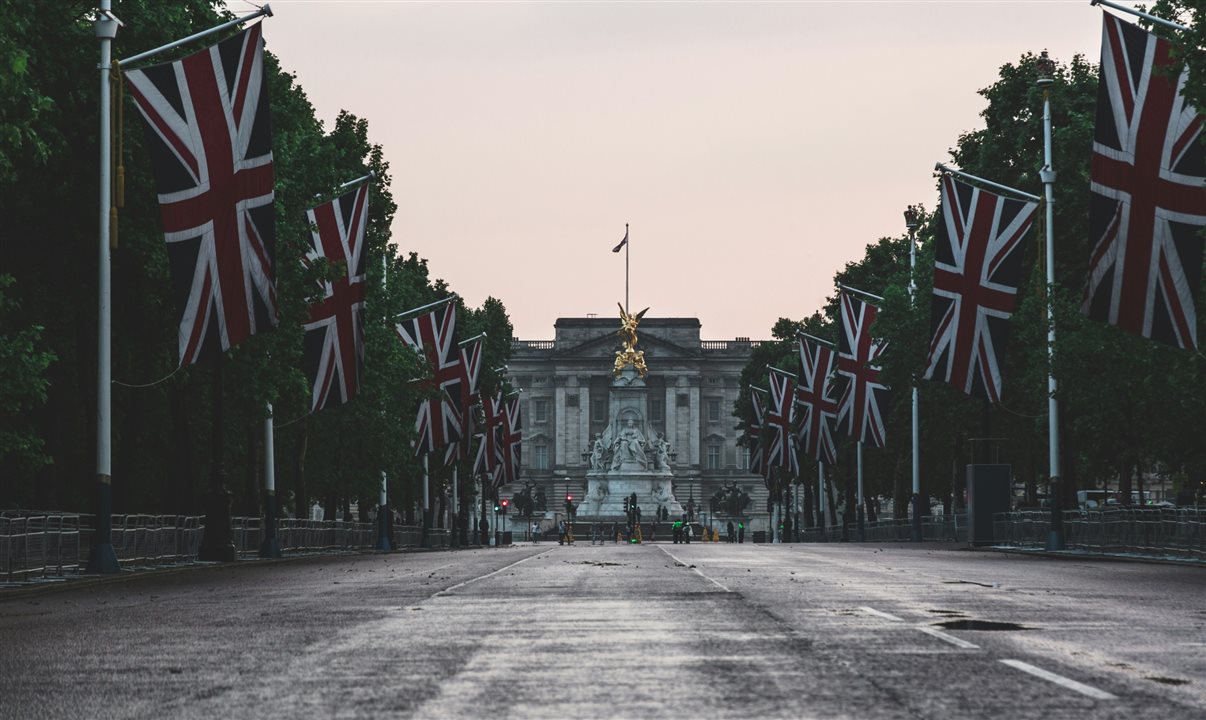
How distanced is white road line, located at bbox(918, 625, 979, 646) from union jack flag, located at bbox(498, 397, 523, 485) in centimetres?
7299

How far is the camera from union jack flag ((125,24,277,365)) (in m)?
30.7

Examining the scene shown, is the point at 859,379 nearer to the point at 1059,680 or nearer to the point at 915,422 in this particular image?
the point at 915,422

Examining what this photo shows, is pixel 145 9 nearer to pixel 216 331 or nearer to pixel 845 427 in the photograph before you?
pixel 216 331

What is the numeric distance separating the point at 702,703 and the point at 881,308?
61252mm

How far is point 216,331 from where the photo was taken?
3166 centimetres

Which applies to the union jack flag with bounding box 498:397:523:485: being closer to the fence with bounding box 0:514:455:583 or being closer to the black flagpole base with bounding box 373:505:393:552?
the black flagpole base with bounding box 373:505:393:552

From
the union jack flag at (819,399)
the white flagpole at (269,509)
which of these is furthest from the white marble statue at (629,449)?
the white flagpole at (269,509)

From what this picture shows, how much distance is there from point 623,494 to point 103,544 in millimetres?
109812

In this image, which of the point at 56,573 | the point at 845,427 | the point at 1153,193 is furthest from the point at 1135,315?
the point at 845,427

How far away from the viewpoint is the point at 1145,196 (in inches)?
1144

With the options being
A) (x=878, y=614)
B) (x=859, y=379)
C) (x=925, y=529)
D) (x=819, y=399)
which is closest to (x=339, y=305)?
(x=859, y=379)

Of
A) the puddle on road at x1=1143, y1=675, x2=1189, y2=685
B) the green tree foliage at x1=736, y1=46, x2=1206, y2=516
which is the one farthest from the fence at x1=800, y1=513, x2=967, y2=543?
the puddle on road at x1=1143, y1=675, x2=1189, y2=685

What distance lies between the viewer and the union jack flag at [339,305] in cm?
4156

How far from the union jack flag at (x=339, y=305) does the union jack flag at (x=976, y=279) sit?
44.4 ft
